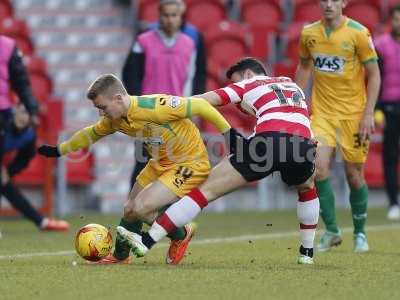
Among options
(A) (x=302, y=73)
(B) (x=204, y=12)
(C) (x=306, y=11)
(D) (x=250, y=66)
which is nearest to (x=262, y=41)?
(C) (x=306, y=11)

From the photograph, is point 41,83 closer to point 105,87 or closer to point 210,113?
point 105,87

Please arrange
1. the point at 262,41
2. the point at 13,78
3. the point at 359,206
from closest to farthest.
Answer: the point at 359,206 < the point at 13,78 < the point at 262,41

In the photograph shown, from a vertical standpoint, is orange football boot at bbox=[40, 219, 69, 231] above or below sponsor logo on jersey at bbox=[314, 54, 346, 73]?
below

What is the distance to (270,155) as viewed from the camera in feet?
27.6

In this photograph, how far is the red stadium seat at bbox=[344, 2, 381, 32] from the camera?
60.1ft

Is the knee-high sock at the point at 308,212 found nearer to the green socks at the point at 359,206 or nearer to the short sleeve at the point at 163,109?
the short sleeve at the point at 163,109

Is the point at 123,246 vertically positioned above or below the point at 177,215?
below

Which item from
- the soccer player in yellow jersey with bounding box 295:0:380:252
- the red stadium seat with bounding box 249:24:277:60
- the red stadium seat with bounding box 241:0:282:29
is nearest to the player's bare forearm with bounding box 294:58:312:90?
the soccer player in yellow jersey with bounding box 295:0:380:252

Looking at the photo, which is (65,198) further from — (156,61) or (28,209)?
(156,61)

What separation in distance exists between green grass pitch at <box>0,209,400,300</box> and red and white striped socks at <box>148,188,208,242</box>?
0.25 m

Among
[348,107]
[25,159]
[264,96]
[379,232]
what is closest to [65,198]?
[25,159]

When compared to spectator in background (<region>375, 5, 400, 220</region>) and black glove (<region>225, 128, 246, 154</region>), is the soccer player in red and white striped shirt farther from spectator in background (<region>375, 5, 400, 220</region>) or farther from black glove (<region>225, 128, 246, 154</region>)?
spectator in background (<region>375, 5, 400, 220</region>)

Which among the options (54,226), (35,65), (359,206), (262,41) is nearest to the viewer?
(359,206)

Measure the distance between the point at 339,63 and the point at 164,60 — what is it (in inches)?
89.0
